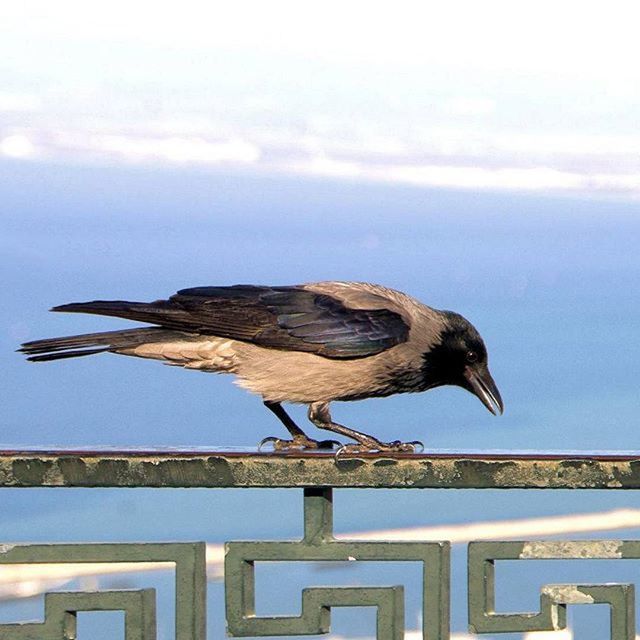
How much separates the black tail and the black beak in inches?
42.4

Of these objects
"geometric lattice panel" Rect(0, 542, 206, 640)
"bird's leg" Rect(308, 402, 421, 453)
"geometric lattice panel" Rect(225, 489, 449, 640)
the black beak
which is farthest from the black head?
"geometric lattice panel" Rect(0, 542, 206, 640)

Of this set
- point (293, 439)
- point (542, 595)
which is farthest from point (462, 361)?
point (542, 595)

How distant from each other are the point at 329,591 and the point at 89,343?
2035 mm

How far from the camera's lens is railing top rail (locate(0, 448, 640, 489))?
2713 mm

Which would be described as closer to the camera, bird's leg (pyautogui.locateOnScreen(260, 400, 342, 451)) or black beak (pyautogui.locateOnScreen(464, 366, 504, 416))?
bird's leg (pyautogui.locateOnScreen(260, 400, 342, 451))

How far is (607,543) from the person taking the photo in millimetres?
2752

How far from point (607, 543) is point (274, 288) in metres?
2.16

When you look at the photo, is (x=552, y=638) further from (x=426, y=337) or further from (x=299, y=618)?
(x=426, y=337)

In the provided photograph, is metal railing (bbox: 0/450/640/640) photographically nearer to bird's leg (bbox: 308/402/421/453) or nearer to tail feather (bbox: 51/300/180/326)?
tail feather (bbox: 51/300/180/326)

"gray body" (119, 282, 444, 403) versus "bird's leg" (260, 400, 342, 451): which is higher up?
"gray body" (119, 282, 444, 403)

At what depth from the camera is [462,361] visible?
15.5 ft

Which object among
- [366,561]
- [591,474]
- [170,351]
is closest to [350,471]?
[366,561]

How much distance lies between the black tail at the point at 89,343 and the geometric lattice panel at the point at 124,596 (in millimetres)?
1762

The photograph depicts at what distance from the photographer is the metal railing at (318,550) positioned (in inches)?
103
